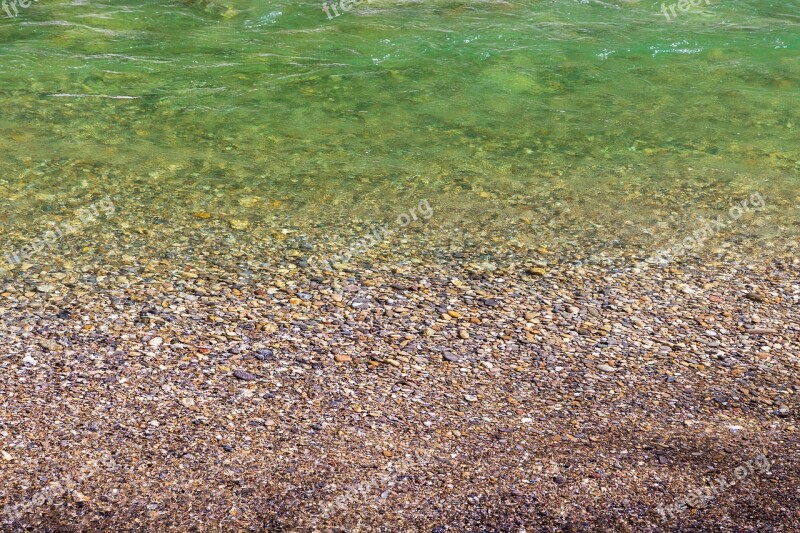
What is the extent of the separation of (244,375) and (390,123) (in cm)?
653

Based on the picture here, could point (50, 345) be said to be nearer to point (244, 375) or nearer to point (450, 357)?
point (244, 375)

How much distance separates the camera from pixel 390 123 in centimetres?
1127

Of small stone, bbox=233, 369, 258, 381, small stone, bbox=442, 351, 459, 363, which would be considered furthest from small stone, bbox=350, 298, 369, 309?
small stone, bbox=233, 369, 258, 381

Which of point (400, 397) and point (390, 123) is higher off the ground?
point (390, 123)

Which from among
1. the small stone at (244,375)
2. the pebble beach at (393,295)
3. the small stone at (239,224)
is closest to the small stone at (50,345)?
the pebble beach at (393,295)

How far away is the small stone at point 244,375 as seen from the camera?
17.5 feet

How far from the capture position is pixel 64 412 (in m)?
4.86

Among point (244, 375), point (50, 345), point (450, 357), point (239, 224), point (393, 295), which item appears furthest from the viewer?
point (239, 224)

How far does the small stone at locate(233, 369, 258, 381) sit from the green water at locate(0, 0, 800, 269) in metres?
2.04

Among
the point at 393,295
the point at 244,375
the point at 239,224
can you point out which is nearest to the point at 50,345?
the point at 244,375

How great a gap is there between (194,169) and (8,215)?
2.13 metres

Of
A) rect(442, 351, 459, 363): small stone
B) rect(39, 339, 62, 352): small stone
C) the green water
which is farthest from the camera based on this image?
the green water

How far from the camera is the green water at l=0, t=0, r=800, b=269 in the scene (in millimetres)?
8117

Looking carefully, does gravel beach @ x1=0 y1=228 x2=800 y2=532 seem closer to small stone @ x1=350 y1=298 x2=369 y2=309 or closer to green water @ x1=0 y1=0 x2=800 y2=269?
small stone @ x1=350 y1=298 x2=369 y2=309
